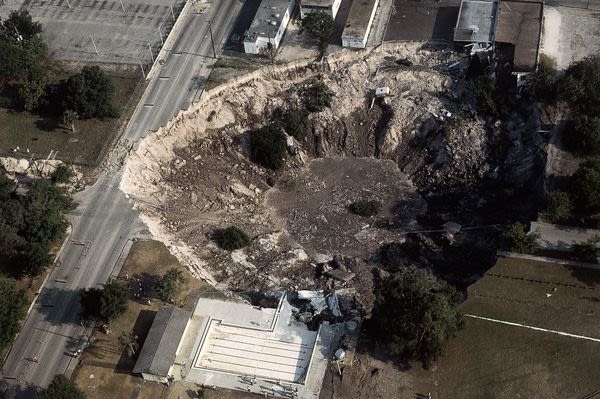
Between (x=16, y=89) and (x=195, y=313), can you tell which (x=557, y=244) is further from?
(x=16, y=89)

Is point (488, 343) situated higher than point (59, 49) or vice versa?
point (59, 49)

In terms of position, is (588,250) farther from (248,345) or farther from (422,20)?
(422,20)

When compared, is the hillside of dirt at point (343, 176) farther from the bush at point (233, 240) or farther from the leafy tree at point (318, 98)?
the leafy tree at point (318, 98)

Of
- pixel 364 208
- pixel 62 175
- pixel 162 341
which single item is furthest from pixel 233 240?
pixel 62 175

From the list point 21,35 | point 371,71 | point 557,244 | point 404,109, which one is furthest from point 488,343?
point 21,35

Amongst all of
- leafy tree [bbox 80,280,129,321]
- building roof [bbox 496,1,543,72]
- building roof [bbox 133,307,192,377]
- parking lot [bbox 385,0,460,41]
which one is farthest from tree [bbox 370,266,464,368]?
parking lot [bbox 385,0,460,41]
